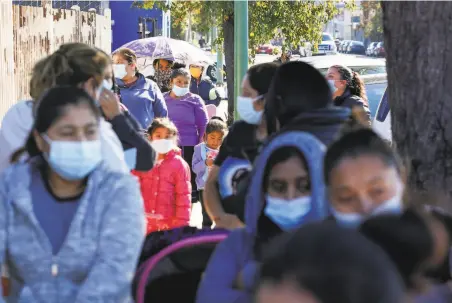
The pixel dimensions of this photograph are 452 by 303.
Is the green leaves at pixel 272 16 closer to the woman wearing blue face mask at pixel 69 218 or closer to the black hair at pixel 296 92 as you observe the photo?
the black hair at pixel 296 92

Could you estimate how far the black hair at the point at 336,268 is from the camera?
5.72 feet

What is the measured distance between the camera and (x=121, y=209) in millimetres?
3438

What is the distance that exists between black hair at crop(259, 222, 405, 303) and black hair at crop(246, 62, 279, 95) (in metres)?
2.58

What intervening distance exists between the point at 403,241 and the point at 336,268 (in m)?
0.64

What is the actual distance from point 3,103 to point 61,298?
7.23 meters

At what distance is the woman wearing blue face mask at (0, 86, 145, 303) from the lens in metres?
3.39

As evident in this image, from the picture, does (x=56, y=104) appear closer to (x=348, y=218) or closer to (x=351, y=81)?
(x=348, y=218)

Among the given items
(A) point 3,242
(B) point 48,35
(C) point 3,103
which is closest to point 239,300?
(A) point 3,242

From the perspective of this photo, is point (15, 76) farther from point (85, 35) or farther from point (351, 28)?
point (351, 28)

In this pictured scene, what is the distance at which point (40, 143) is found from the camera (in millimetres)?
3645

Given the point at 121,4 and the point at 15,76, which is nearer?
the point at 15,76

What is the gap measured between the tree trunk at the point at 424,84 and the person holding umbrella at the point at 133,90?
4446 mm

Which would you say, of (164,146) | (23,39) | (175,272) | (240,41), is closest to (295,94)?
(175,272)

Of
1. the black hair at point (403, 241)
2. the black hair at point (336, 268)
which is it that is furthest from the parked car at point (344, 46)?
the black hair at point (336, 268)
